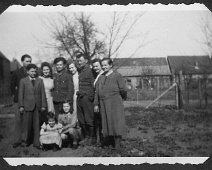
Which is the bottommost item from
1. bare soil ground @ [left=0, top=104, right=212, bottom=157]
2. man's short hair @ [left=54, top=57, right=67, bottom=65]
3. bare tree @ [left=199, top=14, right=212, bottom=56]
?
bare soil ground @ [left=0, top=104, right=212, bottom=157]

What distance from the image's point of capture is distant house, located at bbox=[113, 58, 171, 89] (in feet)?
19.0

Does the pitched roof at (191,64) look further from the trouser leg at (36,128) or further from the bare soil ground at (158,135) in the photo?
the trouser leg at (36,128)

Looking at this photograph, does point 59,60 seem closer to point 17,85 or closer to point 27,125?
point 17,85

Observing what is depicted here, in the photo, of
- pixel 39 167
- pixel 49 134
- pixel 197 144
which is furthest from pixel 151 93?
pixel 39 167

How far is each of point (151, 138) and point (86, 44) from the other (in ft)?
6.56

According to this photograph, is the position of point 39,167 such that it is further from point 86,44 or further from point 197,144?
point 197,144

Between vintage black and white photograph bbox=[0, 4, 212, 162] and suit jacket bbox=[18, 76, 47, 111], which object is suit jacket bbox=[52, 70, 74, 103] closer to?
vintage black and white photograph bbox=[0, 4, 212, 162]

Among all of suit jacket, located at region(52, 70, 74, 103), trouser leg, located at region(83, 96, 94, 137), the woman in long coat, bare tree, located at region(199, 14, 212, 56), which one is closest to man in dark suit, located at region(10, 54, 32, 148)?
suit jacket, located at region(52, 70, 74, 103)

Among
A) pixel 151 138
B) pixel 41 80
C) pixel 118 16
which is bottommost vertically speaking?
pixel 151 138

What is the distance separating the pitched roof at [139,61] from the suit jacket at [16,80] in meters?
1.63

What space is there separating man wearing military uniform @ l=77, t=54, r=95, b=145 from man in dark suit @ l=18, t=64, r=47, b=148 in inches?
25.4

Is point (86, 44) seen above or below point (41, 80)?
above

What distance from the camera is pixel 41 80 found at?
232 inches

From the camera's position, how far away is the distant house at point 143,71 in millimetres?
5781
